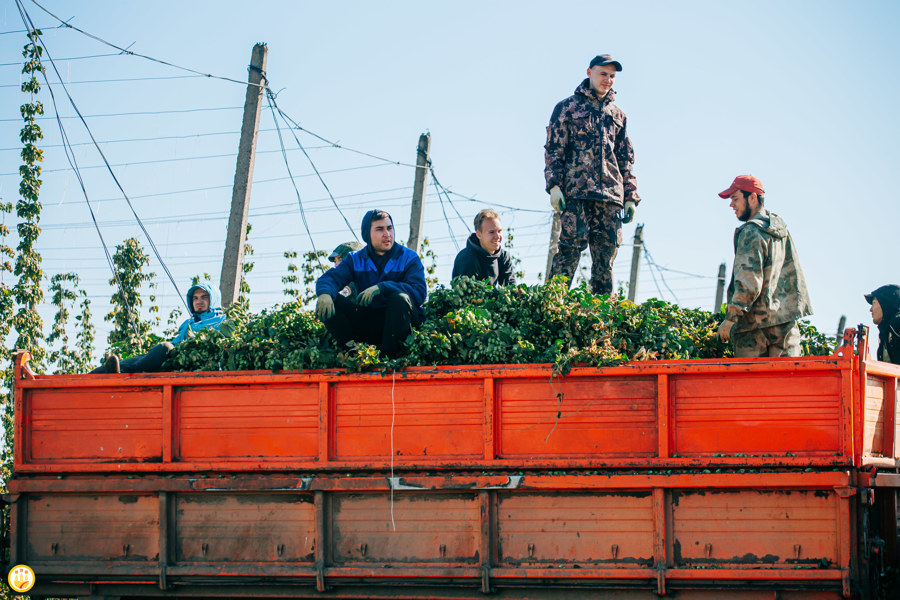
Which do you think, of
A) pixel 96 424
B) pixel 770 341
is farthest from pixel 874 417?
pixel 96 424

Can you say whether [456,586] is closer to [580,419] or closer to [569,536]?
[569,536]

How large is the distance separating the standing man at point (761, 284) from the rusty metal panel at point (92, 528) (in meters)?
4.06

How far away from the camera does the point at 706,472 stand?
4988 mm

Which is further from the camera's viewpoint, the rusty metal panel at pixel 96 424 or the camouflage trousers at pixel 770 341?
the rusty metal panel at pixel 96 424

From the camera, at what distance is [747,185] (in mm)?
5758

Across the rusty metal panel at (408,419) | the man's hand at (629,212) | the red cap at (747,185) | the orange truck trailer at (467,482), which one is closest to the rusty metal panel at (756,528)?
the orange truck trailer at (467,482)

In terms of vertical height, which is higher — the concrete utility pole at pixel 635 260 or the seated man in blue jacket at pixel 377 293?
the concrete utility pole at pixel 635 260

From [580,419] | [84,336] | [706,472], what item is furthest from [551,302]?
[84,336]

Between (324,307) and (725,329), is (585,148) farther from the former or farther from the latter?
(324,307)

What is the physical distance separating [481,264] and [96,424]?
3.20 metres

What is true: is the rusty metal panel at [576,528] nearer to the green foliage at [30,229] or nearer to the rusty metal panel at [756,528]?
the rusty metal panel at [756,528]

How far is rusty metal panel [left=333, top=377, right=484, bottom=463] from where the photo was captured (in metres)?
5.34

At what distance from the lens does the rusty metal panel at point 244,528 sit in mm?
5523

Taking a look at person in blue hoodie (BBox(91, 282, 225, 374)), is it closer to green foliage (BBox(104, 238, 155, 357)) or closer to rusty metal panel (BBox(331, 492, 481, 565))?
rusty metal panel (BBox(331, 492, 481, 565))
